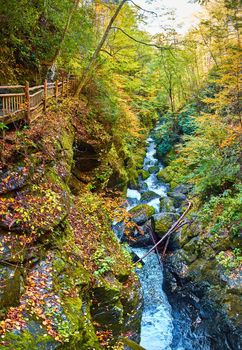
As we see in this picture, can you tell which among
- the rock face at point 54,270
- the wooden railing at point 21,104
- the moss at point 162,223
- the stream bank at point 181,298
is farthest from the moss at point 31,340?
the moss at point 162,223

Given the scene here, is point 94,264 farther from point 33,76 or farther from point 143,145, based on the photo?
point 143,145

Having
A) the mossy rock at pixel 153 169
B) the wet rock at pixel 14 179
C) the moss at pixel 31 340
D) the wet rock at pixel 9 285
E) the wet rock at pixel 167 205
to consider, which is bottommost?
the wet rock at pixel 167 205

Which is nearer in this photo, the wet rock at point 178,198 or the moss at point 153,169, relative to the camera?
the wet rock at point 178,198

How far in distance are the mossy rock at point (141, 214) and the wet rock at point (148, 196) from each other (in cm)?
262

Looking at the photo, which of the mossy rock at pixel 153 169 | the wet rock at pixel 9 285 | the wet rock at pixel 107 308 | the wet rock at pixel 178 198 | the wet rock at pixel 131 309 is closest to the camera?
A: the wet rock at pixel 9 285

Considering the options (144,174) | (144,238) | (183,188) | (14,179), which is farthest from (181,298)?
(144,174)

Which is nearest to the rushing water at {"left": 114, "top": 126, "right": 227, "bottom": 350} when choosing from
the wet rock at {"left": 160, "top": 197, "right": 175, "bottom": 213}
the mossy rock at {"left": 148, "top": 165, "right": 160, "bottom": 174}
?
the wet rock at {"left": 160, "top": 197, "right": 175, "bottom": 213}

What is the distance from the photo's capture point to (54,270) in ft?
19.4

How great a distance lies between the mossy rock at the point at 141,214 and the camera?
15.9 meters

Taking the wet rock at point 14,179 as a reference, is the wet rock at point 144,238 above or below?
below

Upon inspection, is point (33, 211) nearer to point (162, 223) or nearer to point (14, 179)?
point (14, 179)

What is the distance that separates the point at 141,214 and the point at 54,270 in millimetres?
10628

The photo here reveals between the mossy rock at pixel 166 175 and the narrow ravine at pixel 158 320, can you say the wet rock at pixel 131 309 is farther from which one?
the mossy rock at pixel 166 175

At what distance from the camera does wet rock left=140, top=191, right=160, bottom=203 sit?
19594 millimetres
